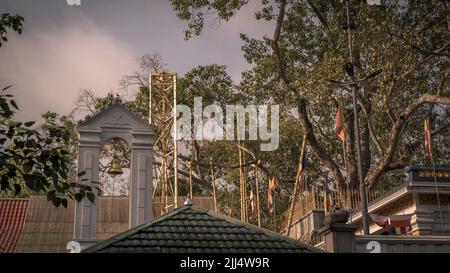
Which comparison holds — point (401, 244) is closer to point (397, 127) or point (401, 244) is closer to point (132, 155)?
point (132, 155)

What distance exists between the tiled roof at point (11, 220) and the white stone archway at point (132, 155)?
9056 mm

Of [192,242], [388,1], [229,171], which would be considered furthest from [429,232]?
[229,171]

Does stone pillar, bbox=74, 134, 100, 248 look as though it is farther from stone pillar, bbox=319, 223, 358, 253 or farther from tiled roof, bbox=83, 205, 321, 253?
stone pillar, bbox=319, 223, 358, 253

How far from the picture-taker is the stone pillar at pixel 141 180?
17000mm

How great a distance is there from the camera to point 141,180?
56.6ft

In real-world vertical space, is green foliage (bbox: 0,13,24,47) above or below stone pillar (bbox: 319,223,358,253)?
above

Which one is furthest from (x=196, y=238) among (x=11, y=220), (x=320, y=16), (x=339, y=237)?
(x=320, y=16)

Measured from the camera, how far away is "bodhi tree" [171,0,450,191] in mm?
23453

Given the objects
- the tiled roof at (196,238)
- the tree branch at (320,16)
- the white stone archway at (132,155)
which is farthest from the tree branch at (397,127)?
the tiled roof at (196,238)

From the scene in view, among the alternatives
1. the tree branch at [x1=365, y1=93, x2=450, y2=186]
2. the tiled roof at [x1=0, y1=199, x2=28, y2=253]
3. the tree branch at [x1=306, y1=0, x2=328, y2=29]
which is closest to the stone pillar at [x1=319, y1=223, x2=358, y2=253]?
the tree branch at [x1=365, y1=93, x2=450, y2=186]

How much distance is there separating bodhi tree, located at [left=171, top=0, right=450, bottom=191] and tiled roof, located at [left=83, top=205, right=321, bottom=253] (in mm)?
12914
